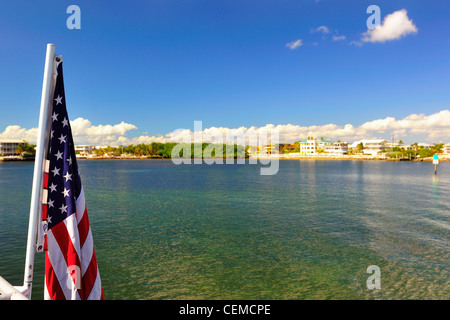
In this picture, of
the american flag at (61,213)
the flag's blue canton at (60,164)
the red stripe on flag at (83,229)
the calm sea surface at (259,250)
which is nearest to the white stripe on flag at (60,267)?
the american flag at (61,213)

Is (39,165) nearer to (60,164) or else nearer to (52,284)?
(60,164)

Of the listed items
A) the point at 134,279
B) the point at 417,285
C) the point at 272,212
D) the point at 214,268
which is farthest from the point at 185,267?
the point at 272,212

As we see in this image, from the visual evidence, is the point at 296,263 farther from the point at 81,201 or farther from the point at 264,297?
the point at 81,201

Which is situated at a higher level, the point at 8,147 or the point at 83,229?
the point at 8,147

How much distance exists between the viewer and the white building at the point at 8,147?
188 m

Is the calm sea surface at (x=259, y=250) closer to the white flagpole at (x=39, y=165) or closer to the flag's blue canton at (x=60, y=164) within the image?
the white flagpole at (x=39, y=165)

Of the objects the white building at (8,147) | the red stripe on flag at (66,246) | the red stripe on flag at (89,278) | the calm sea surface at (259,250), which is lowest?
the calm sea surface at (259,250)

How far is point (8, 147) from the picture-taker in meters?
192

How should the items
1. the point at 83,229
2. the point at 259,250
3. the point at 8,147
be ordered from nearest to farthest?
the point at 83,229
the point at 259,250
the point at 8,147

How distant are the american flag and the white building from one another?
229 m

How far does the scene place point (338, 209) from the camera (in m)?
30.6

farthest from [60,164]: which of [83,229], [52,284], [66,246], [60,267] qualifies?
[52,284]

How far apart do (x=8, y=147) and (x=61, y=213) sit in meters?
233

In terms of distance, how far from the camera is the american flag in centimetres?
473
